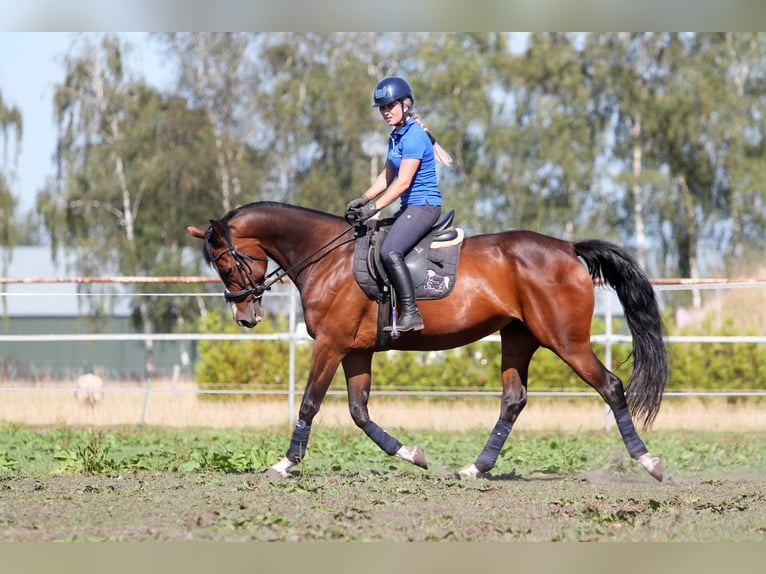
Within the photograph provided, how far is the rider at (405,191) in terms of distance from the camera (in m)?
6.97

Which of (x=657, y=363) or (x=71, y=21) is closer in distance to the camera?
(x=657, y=363)

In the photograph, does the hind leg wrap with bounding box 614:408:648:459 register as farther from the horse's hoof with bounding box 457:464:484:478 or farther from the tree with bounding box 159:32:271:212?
the tree with bounding box 159:32:271:212

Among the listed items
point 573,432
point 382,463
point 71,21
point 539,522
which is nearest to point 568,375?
point 573,432

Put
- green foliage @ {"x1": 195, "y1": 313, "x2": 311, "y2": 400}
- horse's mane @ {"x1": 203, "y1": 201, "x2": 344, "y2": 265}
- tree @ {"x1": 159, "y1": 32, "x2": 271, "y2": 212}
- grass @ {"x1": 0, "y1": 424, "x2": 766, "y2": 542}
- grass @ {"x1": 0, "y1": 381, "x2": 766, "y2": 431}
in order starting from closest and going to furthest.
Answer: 1. grass @ {"x1": 0, "y1": 424, "x2": 766, "y2": 542}
2. horse's mane @ {"x1": 203, "y1": 201, "x2": 344, "y2": 265}
3. grass @ {"x1": 0, "y1": 381, "x2": 766, "y2": 431}
4. green foliage @ {"x1": 195, "y1": 313, "x2": 311, "y2": 400}
5. tree @ {"x1": 159, "y1": 32, "x2": 271, "y2": 212}

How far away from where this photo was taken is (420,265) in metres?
7.15

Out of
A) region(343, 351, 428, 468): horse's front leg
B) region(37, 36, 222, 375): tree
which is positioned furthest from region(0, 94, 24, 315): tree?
region(343, 351, 428, 468): horse's front leg

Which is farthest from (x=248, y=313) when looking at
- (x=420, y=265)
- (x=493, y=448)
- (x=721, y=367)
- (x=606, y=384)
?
(x=721, y=367)

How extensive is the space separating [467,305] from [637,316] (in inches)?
52.3

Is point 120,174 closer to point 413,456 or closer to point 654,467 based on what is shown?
point 413,456

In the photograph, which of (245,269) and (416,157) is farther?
(245,269)

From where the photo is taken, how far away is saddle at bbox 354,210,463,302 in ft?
23.4

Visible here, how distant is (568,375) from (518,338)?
34.0 ft

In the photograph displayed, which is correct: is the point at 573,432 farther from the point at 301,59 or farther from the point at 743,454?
the point at 301,59

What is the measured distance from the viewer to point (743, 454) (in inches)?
359
